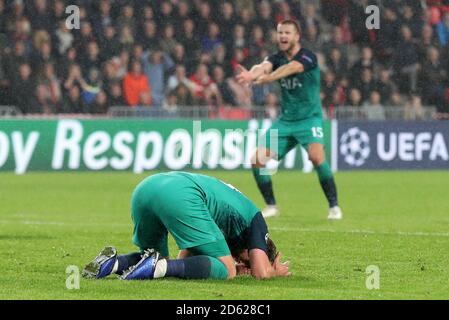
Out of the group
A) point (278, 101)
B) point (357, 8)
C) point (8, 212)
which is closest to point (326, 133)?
point (278, 101)

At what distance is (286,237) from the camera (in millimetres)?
12344

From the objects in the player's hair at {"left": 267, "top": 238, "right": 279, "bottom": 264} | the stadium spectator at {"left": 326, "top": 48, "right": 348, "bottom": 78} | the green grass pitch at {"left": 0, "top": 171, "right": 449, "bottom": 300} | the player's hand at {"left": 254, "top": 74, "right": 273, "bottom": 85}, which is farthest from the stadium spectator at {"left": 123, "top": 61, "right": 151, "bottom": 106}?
the player's hair at {"left": 267, "top": 238, "right": 279, "bottom": 264}

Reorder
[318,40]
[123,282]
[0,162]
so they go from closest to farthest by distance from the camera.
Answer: [123,282]
[0,162]
[318,40]

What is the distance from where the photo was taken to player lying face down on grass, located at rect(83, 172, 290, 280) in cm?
849

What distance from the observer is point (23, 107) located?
22703 millimetres

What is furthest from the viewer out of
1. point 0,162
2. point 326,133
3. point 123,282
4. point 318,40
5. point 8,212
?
point 318,40

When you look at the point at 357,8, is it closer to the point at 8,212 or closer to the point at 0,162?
the point at 0,162

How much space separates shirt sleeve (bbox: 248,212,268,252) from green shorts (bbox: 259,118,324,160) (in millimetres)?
5857

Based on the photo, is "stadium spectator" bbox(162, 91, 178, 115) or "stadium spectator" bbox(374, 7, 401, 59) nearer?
"stadium spectator" bbox(162, 91, 178, 115)

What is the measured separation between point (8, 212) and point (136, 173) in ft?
24.1

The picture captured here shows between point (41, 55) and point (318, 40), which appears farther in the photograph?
point (318, 40)

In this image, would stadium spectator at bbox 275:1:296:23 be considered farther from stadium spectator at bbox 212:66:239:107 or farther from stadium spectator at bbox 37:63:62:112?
stadium spectator at bbox 37:63:62:112

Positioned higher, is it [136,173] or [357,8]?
[357,8]

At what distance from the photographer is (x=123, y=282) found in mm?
8477
